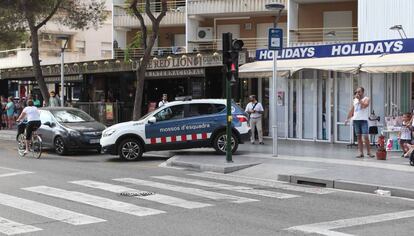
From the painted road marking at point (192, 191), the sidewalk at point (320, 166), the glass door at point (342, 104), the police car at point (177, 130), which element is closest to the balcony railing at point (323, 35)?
the glass door at point (342, 104)

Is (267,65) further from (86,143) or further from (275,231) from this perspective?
(275,231)

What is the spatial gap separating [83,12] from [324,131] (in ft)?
43.9

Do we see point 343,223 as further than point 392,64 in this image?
No

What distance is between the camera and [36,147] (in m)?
17.5

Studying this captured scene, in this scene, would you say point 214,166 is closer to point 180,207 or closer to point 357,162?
point 357,162

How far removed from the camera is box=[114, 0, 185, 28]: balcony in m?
32.2

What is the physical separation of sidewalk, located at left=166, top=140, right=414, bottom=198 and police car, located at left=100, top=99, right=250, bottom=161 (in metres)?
Result: 0.51

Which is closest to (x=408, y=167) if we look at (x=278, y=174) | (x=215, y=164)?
(x=278, y=174)

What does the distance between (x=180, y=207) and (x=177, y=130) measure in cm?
769

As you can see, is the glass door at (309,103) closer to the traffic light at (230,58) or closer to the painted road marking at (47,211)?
the traffic light at (230,58)

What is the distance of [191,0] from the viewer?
101 feet

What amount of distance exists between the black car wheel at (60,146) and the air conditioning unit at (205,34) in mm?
14098

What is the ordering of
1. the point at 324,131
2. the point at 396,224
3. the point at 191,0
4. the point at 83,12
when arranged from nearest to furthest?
1. the point at 396,224
2. the point at 324,131
3. the point at 83,12
4. the point at 191,0

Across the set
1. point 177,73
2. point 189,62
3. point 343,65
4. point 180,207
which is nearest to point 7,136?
point 177,73
